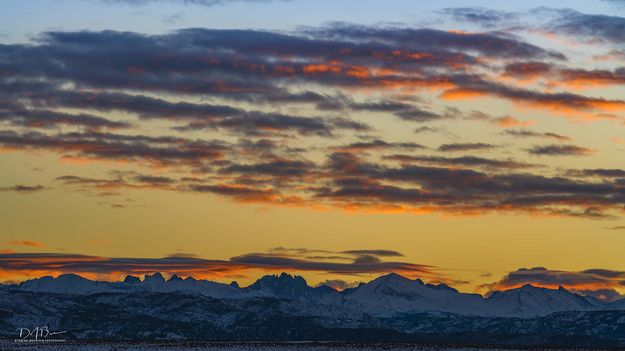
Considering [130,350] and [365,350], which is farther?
[365,350]

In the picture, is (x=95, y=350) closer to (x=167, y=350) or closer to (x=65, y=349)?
(x=65, y=349)

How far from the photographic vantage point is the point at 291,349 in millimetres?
163375

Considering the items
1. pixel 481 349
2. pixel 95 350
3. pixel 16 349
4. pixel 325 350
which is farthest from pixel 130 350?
pixel 481 349

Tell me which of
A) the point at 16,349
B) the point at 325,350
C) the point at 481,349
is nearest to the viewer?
the point at 16,349

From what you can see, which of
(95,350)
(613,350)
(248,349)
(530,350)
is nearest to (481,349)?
(530,350)

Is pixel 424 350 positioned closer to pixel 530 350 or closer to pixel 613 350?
pixel 530 350

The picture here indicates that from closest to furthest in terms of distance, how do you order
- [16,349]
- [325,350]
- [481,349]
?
1. [16,349]
2. [325,350]
3. [481,349]

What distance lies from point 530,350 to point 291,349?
41981 mm

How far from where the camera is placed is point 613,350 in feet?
593

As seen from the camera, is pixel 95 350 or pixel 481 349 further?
pixel 481 349

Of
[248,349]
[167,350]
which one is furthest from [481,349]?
[167,350]

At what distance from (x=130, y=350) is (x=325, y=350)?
2846 cm

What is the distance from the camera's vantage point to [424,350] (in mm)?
165250

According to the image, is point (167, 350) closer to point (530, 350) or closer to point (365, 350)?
point (365, 350)
